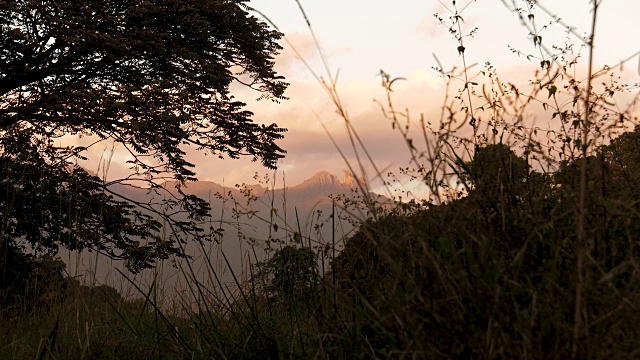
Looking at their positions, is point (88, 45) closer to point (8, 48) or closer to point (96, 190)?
point (8, 48)

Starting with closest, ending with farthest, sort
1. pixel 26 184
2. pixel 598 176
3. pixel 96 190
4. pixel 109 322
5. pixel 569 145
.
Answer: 1. pixel 598 176
2. pixel 569 145
3. pixel 109 322
4. pixel 26 184
5. pixel 96 190

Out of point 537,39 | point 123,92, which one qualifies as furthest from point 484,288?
point 123,92

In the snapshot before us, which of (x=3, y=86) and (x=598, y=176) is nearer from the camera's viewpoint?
(x=598, y=176)

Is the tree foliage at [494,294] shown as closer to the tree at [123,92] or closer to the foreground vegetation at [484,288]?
the foreground vegetation at [484,288]

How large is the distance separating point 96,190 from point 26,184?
1.33 metres

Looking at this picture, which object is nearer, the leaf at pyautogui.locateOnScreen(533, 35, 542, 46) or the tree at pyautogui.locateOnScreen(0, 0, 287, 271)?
the leaf at pyautogui.locateOnScreen(533, 35, 542, 46)

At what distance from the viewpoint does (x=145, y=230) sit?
11.4 m

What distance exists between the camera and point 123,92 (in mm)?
10984

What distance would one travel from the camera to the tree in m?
10.2

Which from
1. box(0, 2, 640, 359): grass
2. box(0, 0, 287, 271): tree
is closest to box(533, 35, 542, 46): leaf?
box(0, 2, 640, 359): grass

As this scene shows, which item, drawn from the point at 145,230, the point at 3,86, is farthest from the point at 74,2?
the point at 145,230

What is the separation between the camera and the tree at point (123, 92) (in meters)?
10.2

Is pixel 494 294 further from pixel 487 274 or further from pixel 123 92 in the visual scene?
pixel 123 92

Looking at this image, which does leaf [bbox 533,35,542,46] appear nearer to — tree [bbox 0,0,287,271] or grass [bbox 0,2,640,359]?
grass [bbox 0,2,640,359]
